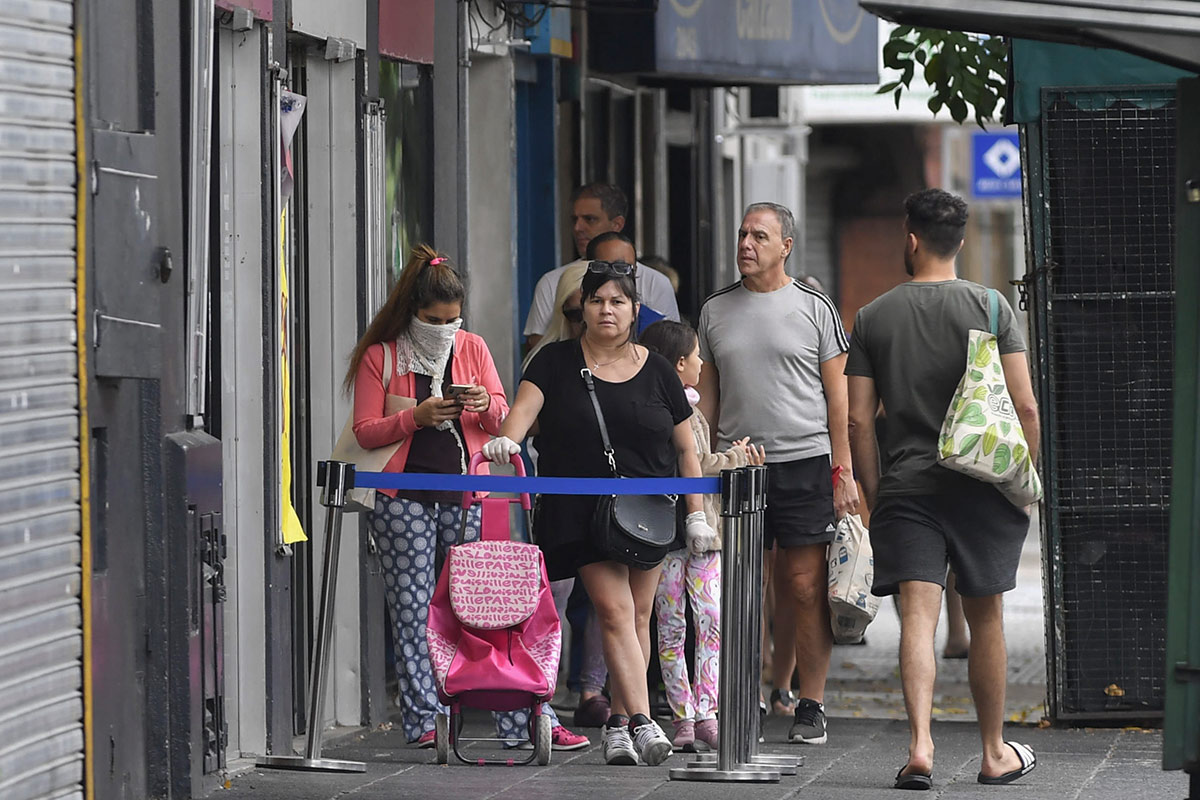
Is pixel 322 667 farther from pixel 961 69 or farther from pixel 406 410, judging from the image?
pixel 961 69

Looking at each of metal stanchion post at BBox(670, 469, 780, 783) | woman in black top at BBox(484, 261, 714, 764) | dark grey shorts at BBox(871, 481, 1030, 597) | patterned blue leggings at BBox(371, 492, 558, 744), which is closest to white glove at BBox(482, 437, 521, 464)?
woman in black top at BBox(484, 261, 714, 764)

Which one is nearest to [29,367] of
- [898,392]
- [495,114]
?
[898,392]

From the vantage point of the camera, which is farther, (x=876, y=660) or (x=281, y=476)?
(x=876, y=660)

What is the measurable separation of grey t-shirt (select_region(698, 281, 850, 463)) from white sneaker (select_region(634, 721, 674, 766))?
1.46 meters

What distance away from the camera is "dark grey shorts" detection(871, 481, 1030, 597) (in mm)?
7828

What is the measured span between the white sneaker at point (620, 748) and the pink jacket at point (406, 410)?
1134mm

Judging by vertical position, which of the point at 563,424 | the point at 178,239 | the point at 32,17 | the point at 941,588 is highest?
the point at 32,17

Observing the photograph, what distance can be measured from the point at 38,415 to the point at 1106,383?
15.7 ft

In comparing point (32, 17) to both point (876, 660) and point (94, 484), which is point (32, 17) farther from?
point (876, 660)

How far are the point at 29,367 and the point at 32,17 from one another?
3.16 ft

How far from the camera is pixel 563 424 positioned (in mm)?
8211

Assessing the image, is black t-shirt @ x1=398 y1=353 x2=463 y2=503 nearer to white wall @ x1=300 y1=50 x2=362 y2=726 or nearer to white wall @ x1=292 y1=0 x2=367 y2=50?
white wall @ x1=300 y1=50 x2=362 y2=726

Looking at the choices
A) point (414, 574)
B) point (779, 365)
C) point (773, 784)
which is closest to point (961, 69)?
point (779, 365)

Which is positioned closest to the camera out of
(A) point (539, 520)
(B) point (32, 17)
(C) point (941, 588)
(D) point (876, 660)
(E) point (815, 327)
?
(B) point (32, 17)
